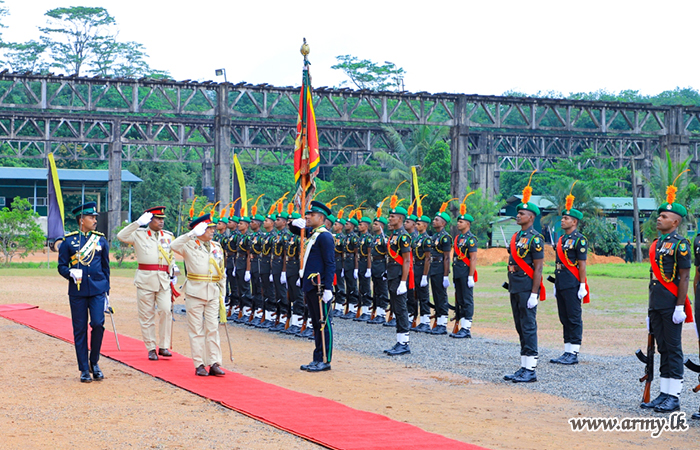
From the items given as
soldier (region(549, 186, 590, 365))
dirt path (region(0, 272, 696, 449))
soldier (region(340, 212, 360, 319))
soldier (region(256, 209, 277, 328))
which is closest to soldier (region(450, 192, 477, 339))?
soldier (region(549, 186, 590, 365))

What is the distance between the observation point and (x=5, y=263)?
32.2 metres

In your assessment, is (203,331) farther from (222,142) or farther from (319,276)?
(222,142)

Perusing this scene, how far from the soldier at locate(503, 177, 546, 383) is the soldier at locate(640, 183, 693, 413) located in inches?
59.6

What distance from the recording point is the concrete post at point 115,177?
1464 inches

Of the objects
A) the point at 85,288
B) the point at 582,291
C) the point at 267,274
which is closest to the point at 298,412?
the point at 85,288

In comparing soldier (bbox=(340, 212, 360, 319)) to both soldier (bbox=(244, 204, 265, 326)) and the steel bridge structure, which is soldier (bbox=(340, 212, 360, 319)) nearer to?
soldier (bbox=(244, 204, 265, 326))

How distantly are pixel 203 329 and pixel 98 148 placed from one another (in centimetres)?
4949

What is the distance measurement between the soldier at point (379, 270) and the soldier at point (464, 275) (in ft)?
4.51

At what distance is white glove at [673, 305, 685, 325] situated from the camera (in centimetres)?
730

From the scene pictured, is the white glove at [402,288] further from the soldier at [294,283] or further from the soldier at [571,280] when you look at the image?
the soldier at [294,283]

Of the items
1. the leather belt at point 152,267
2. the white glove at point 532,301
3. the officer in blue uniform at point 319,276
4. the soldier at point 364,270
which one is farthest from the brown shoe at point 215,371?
the soldier at point 364,270

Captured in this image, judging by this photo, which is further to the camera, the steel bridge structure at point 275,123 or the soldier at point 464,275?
the steel bridge structure at point 275,123

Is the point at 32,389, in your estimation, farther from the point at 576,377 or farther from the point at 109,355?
the point at 576,377

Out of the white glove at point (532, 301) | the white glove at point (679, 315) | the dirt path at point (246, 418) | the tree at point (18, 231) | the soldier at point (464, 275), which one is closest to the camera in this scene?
the dirt path at point (246, 418)
